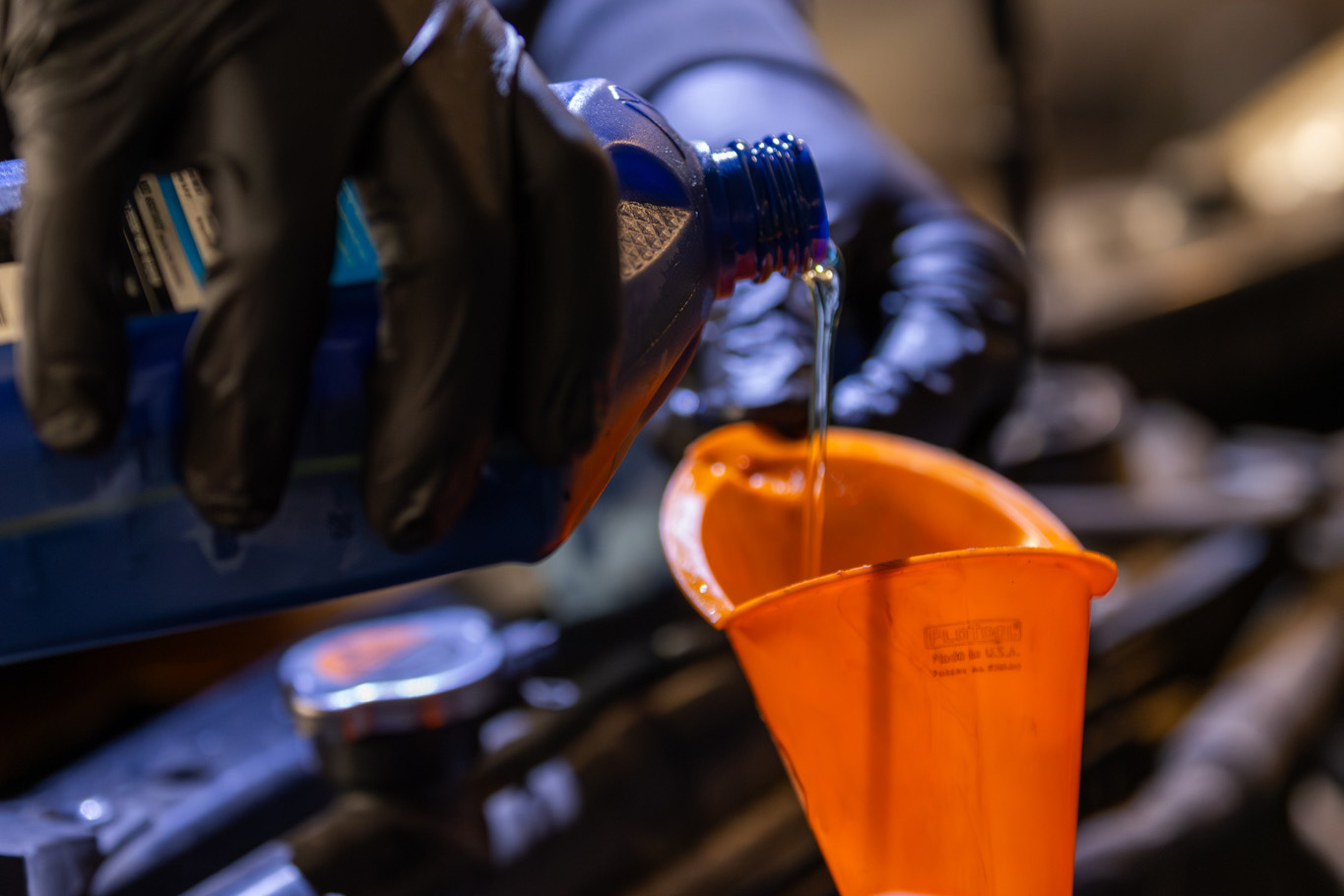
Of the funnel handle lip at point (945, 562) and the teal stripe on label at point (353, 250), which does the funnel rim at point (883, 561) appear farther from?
the teal stripe on label at point (353, 250)

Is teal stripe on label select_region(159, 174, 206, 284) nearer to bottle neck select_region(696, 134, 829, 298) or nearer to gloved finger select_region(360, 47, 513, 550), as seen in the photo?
gloved finger select_region(360, 47, 513, 550)

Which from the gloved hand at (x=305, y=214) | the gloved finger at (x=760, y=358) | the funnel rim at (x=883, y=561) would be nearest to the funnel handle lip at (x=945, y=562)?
the funnel rim at (x=883, y=561)

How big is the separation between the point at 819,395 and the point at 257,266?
259 mm

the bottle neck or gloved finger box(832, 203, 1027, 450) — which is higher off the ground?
the bottle neck

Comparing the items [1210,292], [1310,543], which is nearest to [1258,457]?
[1310,543]

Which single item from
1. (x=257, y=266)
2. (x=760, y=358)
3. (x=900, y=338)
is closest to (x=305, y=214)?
(x=257, y=266)

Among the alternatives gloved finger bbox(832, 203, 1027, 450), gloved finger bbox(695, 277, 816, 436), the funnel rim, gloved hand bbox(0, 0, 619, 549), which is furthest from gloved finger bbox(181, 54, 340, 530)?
gloved finger bbox(832, 203, 1027, 450)

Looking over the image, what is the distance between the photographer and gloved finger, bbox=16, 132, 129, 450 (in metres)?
0.26

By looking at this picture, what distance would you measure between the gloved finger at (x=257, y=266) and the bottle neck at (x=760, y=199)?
0.17 meters

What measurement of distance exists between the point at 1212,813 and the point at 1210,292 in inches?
47.4

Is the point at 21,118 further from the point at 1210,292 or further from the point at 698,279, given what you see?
the point at 1210,292

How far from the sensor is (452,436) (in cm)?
29

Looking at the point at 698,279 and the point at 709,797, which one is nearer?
the point at 698,279

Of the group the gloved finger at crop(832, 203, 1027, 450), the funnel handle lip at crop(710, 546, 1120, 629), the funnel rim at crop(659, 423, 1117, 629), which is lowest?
the gloved finger at crop(832, 203, 1027, 450)
